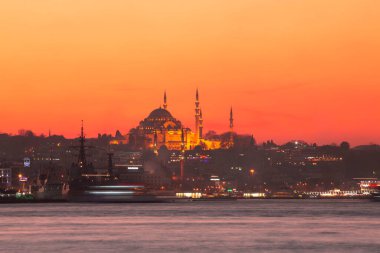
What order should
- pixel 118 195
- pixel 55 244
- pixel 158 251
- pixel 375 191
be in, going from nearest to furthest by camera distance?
pixel 158 251, pixel 55 244, pixel 118 195, pixel 375 191

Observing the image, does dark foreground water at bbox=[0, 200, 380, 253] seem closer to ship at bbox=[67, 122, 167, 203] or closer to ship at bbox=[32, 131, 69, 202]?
ship at bbox=[67, 122, 167, 203]

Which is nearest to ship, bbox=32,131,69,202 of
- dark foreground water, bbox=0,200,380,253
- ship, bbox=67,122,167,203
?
ship, bbox=67,122,167,203

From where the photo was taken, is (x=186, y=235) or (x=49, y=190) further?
(x=49, y=190)

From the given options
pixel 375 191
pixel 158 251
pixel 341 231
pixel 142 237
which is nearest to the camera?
pixel 158 251

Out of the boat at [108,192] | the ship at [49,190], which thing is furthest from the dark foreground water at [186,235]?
the ship at [49,190]

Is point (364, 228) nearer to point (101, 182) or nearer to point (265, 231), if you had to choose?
point (265, 231)

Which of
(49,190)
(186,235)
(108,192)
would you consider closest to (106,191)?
(108,192)

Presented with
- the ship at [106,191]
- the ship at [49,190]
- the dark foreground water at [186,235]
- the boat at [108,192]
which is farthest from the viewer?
the ship at [49,190]

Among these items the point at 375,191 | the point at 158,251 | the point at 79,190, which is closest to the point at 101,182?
the point at 79,190

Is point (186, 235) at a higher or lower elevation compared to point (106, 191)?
lower

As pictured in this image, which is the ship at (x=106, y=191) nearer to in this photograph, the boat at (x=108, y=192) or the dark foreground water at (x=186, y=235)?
the boat at (x=108, y=192)

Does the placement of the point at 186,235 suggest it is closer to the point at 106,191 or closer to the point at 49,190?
the point at 106,191
